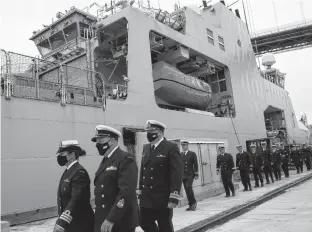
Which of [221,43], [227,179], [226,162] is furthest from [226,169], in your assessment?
[221,43]

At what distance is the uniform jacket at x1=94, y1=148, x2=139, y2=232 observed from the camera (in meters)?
2.59

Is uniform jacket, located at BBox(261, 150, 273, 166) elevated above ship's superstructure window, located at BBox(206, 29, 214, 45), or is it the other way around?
ship's superstructure window, located at BBox(206, 29, 214, 45)

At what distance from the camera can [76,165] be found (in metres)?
2.99

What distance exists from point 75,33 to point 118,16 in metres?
3.27

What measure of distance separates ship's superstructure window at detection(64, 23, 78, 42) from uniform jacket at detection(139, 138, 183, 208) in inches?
377

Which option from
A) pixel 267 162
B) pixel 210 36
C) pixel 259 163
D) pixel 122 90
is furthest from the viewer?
pixel 210 36

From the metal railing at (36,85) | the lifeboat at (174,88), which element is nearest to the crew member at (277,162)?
the lifeboat at (174,88)

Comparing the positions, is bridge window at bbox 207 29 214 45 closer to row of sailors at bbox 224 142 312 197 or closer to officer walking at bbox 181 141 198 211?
row of sailors at bbox 224 142 312 197

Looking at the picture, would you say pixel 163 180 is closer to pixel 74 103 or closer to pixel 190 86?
pixel 74 103

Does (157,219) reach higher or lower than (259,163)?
lower

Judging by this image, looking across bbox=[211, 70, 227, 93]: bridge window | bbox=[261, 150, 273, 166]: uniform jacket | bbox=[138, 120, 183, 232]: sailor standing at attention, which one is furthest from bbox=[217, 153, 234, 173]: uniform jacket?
bbox=[211, 70, 227, 93]: bridge window

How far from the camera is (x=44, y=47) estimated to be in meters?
13.1

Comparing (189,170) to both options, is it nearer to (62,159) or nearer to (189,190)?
(189,190)

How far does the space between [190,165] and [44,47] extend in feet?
30.2
